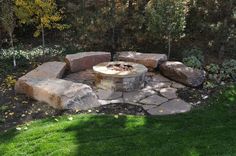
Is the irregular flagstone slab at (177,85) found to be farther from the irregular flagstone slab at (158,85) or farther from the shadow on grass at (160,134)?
the shadow on grass at (160,134)

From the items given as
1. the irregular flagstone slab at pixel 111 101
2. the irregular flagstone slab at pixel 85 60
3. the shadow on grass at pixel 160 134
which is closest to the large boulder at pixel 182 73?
the shadow on grass at pixel 160 134

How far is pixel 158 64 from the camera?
834 cm

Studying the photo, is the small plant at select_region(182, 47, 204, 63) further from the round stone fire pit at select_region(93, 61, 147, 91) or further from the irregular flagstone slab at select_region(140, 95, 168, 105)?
the irregular flagstone slab at select_region(140, 95, 168, 105)

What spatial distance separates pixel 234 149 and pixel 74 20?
614 cm

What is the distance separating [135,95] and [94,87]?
0.86 m

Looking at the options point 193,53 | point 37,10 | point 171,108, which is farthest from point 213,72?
point 37,10

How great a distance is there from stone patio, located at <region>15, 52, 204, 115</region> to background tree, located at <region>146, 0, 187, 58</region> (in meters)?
0.61

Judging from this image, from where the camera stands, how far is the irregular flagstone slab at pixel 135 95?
704 centimetres

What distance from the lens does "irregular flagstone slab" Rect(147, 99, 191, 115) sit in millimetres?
6594

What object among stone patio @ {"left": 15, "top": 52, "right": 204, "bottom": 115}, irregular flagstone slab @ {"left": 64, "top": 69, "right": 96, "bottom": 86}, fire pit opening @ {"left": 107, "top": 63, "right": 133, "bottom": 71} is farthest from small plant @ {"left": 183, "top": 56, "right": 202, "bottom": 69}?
irregular flagstone slab @ {"left": 64, "top": 69, "right": 96, "bottom": 86}

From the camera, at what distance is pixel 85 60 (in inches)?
333

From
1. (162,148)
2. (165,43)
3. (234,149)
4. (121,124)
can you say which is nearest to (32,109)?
(121,124)

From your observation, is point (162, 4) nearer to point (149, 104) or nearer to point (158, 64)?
point (158, 64)

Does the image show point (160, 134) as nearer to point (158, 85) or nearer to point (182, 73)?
point (158, 85)
